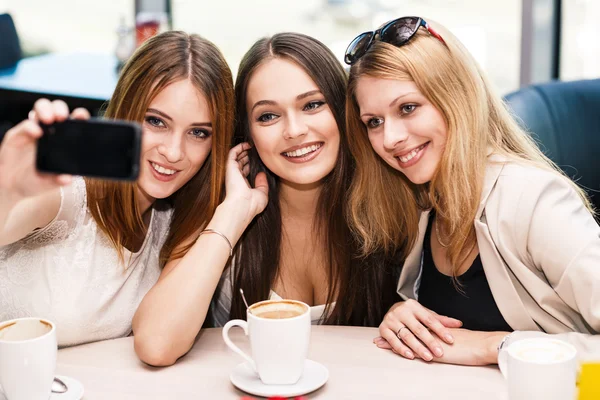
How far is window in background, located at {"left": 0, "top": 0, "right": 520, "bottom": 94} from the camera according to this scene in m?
3.49

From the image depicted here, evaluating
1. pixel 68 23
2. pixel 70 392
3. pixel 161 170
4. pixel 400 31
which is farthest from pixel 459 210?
pixel 68 23

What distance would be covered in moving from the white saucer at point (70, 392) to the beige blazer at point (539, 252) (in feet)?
2.53

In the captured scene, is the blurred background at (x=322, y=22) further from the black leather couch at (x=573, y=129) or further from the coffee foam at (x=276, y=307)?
the coffee foam at (x=276, y=307)

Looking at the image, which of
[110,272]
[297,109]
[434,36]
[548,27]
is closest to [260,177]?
→ [297,109]

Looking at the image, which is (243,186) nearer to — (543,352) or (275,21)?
(543,352)

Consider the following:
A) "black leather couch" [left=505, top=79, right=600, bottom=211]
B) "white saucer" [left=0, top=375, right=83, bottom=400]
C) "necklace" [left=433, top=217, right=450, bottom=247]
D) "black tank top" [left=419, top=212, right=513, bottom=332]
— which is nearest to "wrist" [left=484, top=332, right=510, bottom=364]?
"black tank top" [left=419, top=212, right=513, bottom=332]

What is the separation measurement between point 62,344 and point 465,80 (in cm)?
101

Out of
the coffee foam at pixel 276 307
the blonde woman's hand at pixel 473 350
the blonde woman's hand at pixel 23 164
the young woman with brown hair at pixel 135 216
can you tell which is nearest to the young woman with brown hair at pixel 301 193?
the young woman with brown hair at pixel 135 216

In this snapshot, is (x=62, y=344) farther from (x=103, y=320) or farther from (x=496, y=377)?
(x=496, y=377)

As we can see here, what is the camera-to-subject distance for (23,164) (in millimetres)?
1053

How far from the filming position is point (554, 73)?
3.38 m

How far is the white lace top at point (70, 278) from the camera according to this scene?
1.46 m

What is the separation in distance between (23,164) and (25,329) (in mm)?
253

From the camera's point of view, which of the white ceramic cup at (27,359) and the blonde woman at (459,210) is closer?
the white ceramic cup at (27,359)
